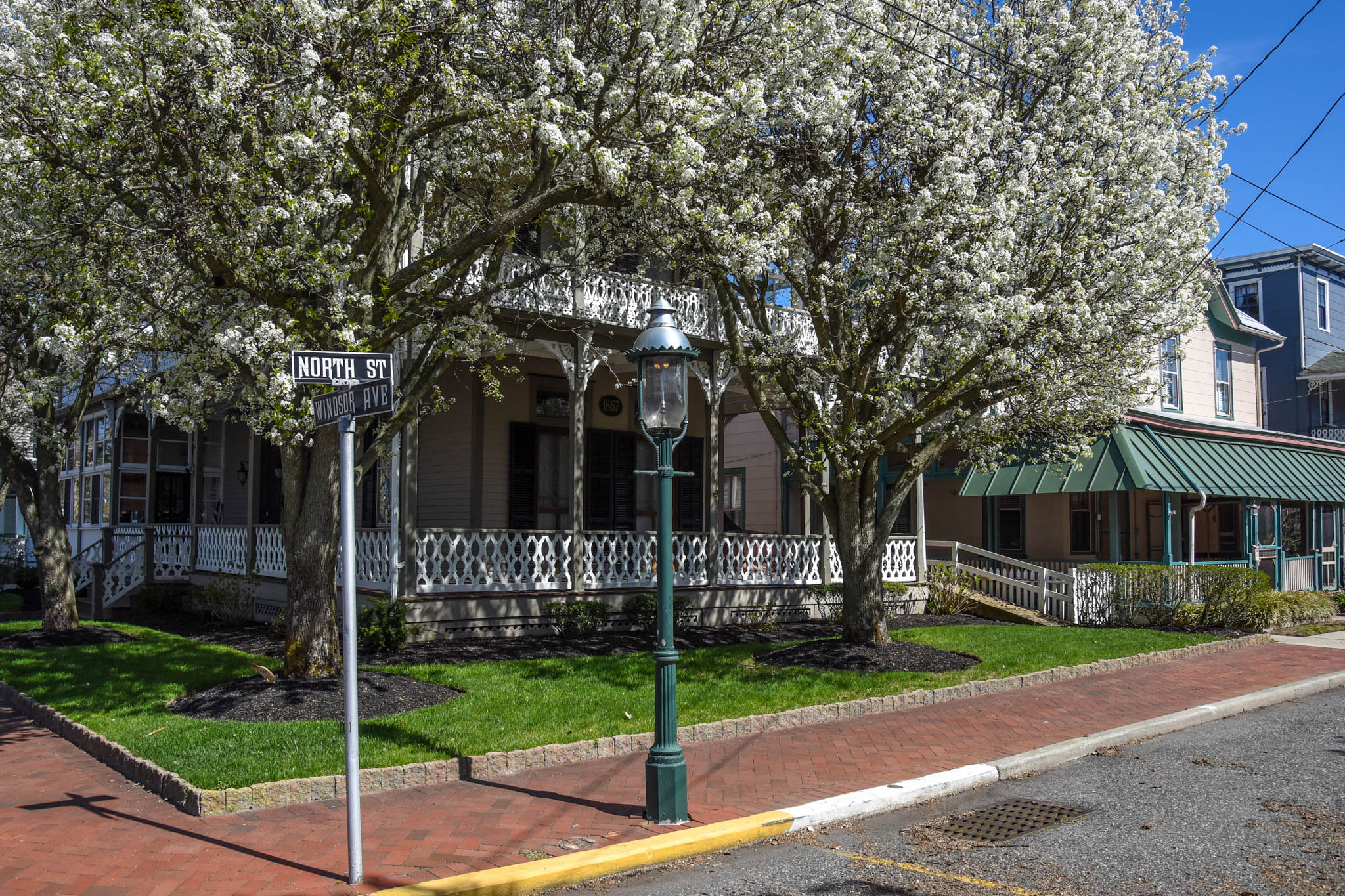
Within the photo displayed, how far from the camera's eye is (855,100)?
12062mm

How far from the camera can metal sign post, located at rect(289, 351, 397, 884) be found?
563 centimetres

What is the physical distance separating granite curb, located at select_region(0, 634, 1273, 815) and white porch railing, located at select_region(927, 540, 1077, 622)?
6.43 meters

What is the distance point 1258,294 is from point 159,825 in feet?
108

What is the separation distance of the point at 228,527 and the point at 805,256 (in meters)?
11.6

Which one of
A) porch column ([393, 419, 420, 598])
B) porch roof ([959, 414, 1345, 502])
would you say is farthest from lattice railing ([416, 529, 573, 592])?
porch roof ([959, 414, 1345, 502])

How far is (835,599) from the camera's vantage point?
18.1 meters

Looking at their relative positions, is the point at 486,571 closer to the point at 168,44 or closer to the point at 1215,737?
the point at 168,44

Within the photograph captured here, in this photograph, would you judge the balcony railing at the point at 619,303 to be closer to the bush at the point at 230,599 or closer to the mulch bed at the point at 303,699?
the mulch bed at the point at 303,699

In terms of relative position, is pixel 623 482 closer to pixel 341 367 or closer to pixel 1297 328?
pixel 341 367

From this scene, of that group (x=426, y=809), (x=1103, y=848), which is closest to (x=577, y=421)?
(x=426, y=809)

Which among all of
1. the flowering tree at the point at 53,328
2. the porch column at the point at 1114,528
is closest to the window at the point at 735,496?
the porch column at the point at 1114,528

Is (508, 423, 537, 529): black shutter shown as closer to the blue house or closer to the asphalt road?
the asphalt road

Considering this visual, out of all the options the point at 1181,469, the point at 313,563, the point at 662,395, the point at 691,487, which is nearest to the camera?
the point at 662,395

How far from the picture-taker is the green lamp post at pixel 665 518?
682 cm
